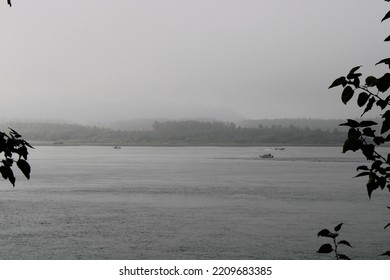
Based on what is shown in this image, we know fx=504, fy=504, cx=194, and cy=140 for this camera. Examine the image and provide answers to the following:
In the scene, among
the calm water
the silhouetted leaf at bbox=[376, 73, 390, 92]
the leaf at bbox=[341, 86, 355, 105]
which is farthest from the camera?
the calm water

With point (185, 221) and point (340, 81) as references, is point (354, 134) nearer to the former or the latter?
point (340, 81)

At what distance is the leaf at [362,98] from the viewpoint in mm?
1701

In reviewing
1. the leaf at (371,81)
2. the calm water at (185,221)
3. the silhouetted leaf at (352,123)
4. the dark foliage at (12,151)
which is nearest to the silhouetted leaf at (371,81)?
the leaf at (371,81)

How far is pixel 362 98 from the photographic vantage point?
171 cm

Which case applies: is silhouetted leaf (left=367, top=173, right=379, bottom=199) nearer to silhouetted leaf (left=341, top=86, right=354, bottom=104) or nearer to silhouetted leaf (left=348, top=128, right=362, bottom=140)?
silhouetted leaf (left=348, top=128, right=362, bottom=140)

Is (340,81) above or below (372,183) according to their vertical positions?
above

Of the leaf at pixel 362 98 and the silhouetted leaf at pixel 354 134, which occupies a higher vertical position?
the leaf at pixel 362 98

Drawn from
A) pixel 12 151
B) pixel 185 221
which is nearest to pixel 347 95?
pixel 12 151

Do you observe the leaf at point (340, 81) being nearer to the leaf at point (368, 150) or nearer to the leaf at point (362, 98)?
the leaf at point (362, 98)

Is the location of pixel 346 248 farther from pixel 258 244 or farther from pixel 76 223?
pixel 76 223

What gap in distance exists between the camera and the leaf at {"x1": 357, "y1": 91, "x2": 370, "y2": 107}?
170cm

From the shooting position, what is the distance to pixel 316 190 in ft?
99.0

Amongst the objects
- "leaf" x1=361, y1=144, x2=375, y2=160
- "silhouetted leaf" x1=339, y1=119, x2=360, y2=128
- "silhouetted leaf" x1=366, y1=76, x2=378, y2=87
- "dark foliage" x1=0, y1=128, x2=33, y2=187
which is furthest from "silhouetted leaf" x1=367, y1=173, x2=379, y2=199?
"dark foliage" x1=0, y1=128, x2=33, y2=187
